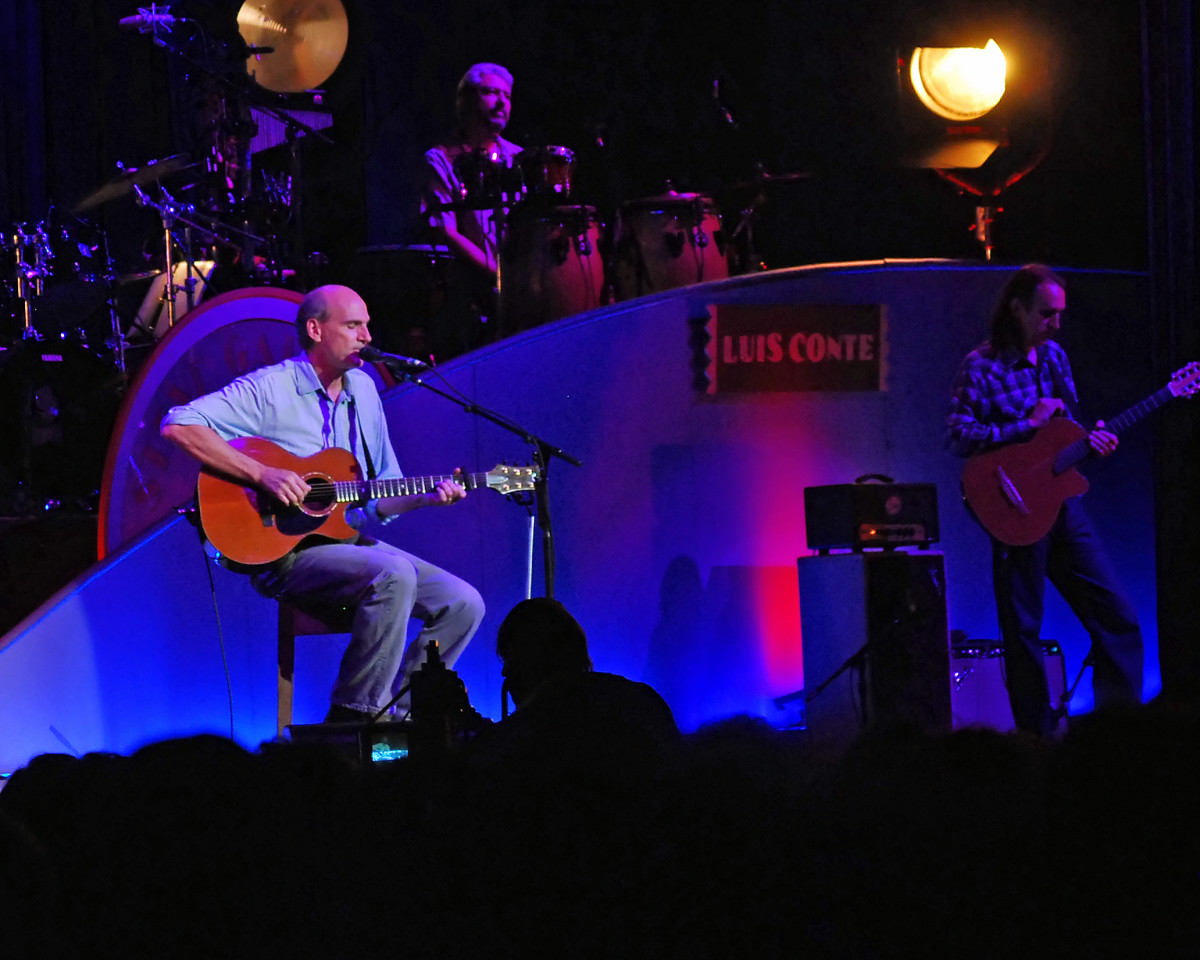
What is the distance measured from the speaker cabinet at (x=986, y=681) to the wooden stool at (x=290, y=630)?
2498 mm

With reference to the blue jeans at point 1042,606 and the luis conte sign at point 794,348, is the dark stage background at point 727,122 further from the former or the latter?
the luis conte sign at point 794,348

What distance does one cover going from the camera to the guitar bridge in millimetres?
5426

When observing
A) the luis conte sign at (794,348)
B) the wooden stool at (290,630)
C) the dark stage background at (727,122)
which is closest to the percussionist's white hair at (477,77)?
the dark stage background at (727,122)

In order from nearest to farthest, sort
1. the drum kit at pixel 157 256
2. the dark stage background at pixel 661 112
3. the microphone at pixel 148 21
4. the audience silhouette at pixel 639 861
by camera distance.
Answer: the audience silhouette at pixel 639 861
the dark stage background at pixel 661 112
the drum kit at pixel 157 256
the microphone at pixel 148 21

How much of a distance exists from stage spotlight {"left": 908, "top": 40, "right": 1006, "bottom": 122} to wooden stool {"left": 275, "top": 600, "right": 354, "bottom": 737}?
3570 millimetres

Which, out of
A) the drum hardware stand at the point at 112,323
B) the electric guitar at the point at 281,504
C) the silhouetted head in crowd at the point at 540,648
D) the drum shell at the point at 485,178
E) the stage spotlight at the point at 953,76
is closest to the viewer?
the silhouetted head in crowd at the point at 540,648

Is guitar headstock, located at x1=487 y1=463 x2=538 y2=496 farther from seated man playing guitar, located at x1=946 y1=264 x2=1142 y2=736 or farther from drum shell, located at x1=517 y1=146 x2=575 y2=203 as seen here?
drum shell, located at x1=517 y1=146 x2=575 y2=203

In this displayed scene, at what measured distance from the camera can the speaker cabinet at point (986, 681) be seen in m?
5.64

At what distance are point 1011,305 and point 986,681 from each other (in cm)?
156

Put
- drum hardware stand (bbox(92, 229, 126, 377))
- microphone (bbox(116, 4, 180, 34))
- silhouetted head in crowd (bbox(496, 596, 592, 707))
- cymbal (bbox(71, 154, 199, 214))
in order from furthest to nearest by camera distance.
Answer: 1. cymbal (bbox(71, 154, 199, 214))
2. microphone (bbox(116, 4, 180, 34))
3. drum hardware stand (bbox(92, 229, 126, 377))
4. silhouetted head in crowd (bbox(496, 596, 592, 707))

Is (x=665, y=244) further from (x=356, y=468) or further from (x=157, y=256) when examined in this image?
(x=157, y=256)

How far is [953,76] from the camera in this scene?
627cm

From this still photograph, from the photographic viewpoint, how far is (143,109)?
10.7 metres

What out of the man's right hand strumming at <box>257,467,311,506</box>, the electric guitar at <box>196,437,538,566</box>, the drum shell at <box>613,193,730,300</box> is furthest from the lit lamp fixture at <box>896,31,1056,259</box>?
the man's right hand strumming at <box>257,467,311,506</box>
